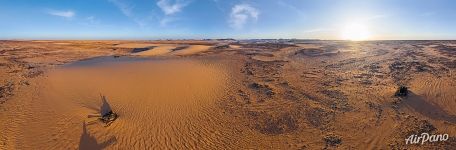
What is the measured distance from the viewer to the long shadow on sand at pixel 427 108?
13064 millimetres

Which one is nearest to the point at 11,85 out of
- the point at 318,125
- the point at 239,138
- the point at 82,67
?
the point at 82,67

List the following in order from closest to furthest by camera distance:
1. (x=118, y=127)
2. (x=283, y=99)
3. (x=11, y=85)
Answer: (x=118, y=127) → (x=283, y=99) → (x=11, y=85)

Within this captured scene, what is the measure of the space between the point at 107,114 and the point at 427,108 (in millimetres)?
16739

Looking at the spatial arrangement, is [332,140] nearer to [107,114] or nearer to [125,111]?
[125,111]

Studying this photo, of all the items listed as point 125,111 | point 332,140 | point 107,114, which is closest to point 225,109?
point 125,111

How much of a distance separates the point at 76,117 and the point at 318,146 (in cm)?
1159

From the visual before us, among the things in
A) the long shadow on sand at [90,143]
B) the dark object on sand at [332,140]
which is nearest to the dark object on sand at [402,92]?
the dark object on sand at [332,140]

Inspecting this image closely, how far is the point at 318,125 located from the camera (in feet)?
41.1

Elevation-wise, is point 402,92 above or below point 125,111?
above

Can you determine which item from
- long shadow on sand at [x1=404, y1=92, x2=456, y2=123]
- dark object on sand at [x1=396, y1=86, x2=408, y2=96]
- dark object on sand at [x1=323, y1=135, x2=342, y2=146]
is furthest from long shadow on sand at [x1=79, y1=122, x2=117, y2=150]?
dark object on sand at [x1=396, y1=86, x2=408, y2=96]

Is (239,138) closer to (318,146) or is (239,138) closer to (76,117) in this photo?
(318,146)

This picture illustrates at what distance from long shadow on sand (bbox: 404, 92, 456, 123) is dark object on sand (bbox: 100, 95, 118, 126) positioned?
15559 mm

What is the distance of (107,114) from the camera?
13.4 metres

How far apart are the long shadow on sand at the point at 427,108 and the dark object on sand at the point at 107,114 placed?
15559mm
